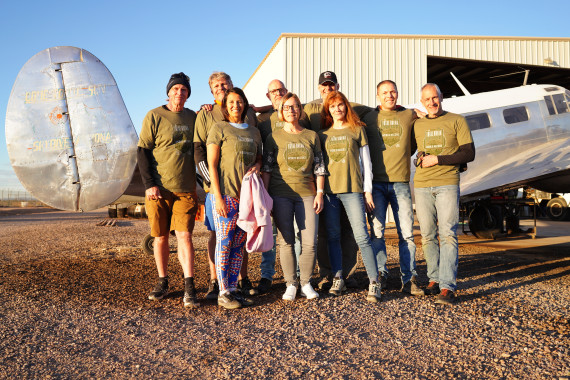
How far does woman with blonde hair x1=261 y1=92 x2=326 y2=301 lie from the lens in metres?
4.14

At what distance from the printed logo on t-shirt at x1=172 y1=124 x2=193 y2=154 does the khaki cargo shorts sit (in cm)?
47

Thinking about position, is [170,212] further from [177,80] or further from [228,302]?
[177,80]

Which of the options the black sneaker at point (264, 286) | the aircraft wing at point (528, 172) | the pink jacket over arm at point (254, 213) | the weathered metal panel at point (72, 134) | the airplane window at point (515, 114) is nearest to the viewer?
the pink jacket over arm at point (254, 213)

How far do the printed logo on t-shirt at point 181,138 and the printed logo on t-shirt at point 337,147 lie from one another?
4.85 feet

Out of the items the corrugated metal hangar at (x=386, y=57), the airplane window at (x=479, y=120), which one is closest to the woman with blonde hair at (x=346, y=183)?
the airplane window at (x=479, y=120)

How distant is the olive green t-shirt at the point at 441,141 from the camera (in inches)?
167

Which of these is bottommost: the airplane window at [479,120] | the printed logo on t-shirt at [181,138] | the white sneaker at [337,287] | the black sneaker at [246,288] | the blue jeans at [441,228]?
the black sneaker at [246,288]

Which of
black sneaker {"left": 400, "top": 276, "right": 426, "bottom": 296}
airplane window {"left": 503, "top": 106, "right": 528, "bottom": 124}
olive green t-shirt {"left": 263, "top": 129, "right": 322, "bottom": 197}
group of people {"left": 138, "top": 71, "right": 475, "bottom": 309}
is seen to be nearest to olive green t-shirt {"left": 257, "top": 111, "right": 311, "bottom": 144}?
group of people {"left": 138, "top": 71, "right": 475, "bottom": 309}

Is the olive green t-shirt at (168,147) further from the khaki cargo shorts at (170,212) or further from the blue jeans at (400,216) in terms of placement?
the blue jeans at (400,216)

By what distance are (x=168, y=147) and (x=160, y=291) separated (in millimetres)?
1518

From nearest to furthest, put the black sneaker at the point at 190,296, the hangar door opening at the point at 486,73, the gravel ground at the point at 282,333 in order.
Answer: the gravel ground at the point at 282,333, the black sneaker at the point at 190,296, the hangar door opening at the point at 486,73

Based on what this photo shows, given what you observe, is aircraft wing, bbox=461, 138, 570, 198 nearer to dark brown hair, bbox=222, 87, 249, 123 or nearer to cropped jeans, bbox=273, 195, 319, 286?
cropped jeans, bbox=273, 195, 319, 286

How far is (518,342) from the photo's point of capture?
3.05m

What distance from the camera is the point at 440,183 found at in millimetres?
4250
